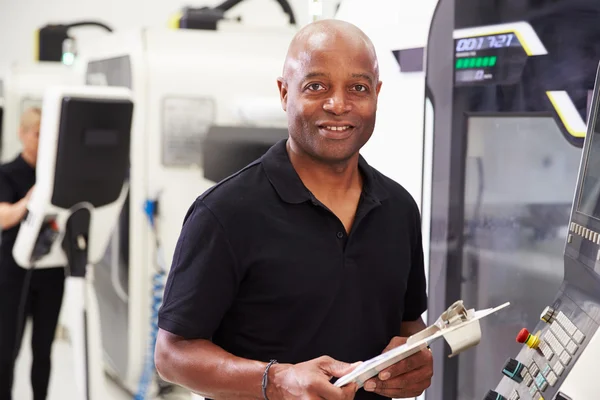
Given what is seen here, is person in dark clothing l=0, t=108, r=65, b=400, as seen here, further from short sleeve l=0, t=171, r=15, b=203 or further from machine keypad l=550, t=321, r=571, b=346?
machine keypad l=550, t=321, r=571, b=346

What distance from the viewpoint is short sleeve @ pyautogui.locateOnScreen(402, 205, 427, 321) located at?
165cm

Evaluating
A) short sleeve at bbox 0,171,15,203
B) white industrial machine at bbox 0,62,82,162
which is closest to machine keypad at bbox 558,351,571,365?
short sleeve at bbox 0,171,15,203

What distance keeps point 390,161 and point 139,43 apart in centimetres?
180

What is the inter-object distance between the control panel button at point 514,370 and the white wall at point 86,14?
19.5ft

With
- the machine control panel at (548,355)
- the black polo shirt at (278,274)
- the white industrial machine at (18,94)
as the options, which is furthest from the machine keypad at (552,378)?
the white industrial machine at (18,94)

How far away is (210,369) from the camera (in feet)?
4.52

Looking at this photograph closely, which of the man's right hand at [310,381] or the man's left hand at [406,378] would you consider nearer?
the man's right hand at [310,381]

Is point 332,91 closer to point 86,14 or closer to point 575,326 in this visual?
point 575,326

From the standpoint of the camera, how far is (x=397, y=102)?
7.63 feet

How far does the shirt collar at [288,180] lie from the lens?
1460mm

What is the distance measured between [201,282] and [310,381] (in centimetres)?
27

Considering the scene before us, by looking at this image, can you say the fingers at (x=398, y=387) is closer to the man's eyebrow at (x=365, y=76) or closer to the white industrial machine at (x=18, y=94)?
the man's eyebrow at (x=365, y=76)

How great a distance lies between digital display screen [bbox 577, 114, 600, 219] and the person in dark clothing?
294 centimetres

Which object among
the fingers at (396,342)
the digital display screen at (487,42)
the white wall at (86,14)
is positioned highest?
the white wall at (86,14)
